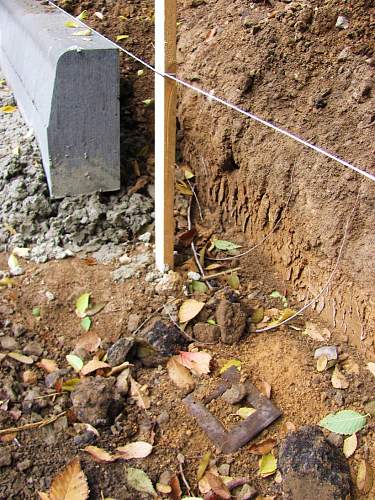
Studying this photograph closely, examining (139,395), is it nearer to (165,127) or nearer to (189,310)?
(189,310)

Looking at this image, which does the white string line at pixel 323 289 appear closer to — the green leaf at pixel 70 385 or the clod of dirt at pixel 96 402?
the clod of dirt at pixel 96 402

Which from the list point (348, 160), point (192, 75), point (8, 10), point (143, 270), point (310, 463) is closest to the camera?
point (310, 463)

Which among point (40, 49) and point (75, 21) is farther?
point (75, 21)

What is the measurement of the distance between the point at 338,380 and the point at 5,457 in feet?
4.30

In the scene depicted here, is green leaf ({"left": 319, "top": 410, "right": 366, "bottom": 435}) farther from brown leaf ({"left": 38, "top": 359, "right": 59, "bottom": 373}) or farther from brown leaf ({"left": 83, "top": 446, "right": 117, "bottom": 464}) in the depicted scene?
brown leaf ({"left": 38, "top": 359, "right": 59, "bottom": 373})

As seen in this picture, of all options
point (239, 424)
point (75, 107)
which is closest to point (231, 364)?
point (239, 424)

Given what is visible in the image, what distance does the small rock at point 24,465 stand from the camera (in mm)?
2058

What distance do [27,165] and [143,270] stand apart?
3.43 ft

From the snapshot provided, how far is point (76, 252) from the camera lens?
3.04 m

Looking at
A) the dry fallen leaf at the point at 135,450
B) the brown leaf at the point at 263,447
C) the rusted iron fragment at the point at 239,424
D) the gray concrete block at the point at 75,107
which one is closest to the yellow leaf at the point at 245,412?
the rusted iron fragment at the point at 239,424

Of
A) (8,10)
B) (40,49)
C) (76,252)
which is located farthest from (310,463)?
(8,10)

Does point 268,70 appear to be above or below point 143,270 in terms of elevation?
above

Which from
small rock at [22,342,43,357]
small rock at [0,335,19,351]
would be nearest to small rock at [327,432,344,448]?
small rock at [22,342,43,357]

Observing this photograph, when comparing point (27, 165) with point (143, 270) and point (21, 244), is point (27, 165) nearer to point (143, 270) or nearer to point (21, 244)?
point (21, 244)
